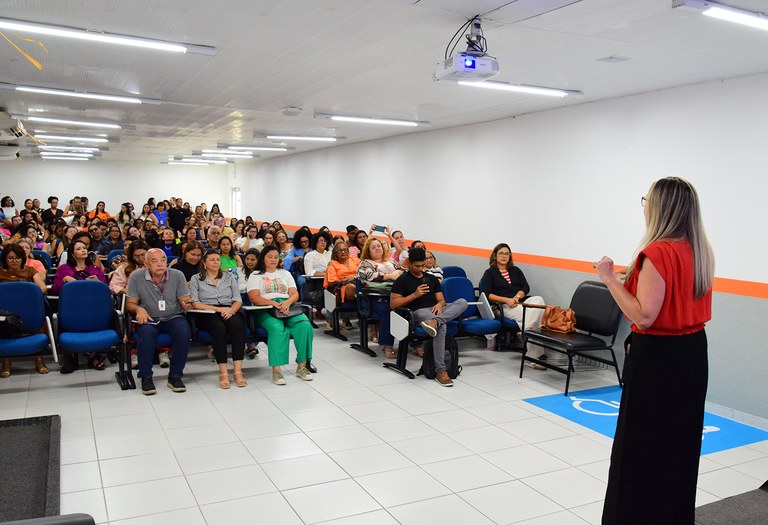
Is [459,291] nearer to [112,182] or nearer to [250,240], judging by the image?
[250,240]

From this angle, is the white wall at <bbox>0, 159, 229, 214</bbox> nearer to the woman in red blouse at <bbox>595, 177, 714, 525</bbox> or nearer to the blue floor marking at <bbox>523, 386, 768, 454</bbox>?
the blue floor marking at <bbox>523, 386, 768, 454</bbox>

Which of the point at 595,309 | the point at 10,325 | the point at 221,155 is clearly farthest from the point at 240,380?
the point at 221,155

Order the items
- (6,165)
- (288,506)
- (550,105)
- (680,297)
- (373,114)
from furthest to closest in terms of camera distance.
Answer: (6,165) → (373,114) → (550,105) → (288,506) → (680,297)

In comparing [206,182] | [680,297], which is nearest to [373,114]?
[680,297]

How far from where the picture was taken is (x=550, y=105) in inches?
279

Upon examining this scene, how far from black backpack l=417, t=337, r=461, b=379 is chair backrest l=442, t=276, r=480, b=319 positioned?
82cm

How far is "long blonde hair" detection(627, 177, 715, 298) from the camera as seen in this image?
2225 millimetres

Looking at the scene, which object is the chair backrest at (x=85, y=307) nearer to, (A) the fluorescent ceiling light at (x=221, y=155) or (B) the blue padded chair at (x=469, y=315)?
(B) the blue padded chair at (x=469, y=315)

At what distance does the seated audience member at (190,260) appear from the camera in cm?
638

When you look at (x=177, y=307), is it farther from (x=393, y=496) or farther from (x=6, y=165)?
(x=6, y=165)

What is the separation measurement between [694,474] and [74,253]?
5.68 metres

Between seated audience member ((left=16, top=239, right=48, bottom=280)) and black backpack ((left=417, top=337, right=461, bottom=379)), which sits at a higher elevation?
seated audience member ((left=16, top=239, right=48, bottom=280))

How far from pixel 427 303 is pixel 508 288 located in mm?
1335

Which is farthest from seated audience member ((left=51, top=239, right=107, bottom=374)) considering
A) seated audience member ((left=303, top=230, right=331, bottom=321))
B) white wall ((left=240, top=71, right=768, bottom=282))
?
white wall ((left=240, top=71, right=768, bottom=282))
